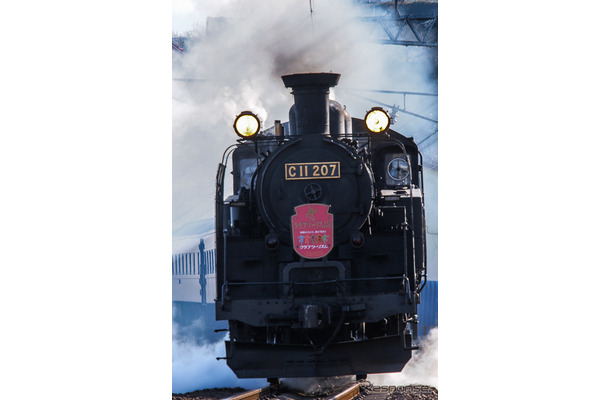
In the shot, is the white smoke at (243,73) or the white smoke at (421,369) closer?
the white smoke at (421,369)

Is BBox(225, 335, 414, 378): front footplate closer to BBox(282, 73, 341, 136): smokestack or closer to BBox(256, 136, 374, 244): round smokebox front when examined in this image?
BBox(256, 136, 374, 244): round smokebox front

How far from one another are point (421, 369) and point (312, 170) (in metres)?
3.09

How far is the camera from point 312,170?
835cm

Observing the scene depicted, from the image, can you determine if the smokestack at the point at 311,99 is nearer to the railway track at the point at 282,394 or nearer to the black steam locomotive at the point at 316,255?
the black steam locomotive at the point at 316,255

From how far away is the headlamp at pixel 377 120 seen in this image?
839 centimetres

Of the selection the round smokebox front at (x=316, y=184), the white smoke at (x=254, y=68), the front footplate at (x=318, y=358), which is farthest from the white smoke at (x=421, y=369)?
the white smoke at (x=254, y=68)

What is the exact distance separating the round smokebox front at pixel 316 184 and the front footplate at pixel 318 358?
1097 millimetres

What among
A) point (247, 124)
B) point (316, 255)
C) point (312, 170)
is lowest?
point (316, 255)

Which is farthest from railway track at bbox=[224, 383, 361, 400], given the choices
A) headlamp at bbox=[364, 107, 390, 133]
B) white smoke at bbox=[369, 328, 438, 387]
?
headlamp at bbox=[364, 107, 390, 133]

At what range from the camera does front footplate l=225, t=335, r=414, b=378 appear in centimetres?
794

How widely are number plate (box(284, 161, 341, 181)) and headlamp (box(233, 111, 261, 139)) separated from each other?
1.74ft

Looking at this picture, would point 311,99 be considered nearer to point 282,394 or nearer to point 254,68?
point 254,68

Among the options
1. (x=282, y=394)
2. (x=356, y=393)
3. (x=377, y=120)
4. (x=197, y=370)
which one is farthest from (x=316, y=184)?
(x=197, y=370)

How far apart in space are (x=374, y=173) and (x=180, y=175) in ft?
7.92
